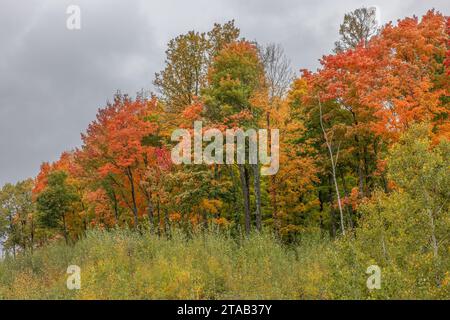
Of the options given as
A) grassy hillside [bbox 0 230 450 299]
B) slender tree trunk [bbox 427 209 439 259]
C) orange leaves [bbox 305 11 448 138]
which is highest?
orange leaves [bbox 305 11 448 138]

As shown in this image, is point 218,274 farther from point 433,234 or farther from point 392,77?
point 392,77

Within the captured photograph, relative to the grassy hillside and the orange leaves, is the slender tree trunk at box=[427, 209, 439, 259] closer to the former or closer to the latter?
the grassy hillside

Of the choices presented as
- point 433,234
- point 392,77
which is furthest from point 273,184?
point 433,234

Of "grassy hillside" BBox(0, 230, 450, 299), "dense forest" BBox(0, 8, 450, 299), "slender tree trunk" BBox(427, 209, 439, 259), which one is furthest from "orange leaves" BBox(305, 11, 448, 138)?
"slender tree trunk" BBox(427, 209, 439, 259)

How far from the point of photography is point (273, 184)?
25.2 metres

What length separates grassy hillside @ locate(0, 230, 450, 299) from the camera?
9930mm

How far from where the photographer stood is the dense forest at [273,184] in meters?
11.5

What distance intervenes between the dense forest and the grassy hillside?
0.18ft

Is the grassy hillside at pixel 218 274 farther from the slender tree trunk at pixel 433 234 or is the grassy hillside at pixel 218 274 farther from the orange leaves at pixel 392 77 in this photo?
the orange leaves at pixel 392 77

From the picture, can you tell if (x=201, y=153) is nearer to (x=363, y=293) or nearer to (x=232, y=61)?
(x=232, y=61)

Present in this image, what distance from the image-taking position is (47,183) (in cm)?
3791

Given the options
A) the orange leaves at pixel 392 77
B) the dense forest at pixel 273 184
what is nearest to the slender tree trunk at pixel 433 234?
the dense forest at pixel 273 184

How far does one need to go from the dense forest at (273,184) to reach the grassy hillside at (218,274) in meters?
0.05
